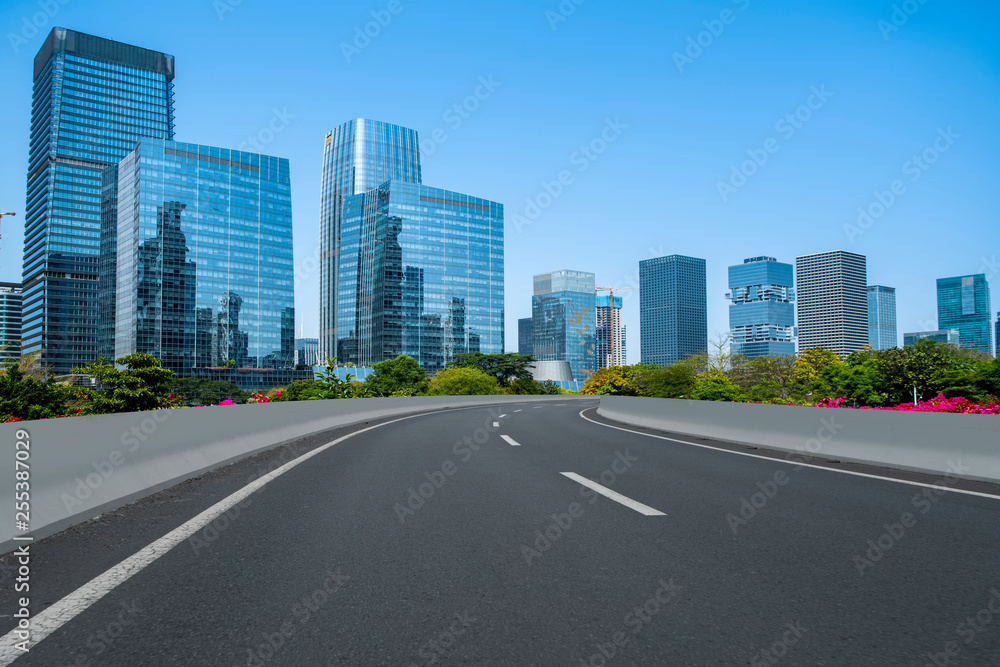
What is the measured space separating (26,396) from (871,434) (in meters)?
26.5

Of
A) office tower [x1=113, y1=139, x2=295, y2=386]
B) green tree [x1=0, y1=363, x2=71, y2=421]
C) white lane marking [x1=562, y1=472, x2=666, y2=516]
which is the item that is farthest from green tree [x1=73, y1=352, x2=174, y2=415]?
office tower [x1=113, y1=139, x2=295, y2=386]

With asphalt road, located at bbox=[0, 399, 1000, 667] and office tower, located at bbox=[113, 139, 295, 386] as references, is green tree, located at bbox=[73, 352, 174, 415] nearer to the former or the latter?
asphalt road, located at bbox=[0, 399, 1000, 667]

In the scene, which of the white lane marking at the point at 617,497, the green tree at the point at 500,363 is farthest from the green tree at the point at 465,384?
the white lane marking at the point at 617,497

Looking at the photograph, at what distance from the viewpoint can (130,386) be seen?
32781 mm

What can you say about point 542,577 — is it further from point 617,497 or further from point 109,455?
point 109,455

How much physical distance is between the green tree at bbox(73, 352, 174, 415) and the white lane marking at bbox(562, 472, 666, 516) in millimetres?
25382

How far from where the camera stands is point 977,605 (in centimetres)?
368

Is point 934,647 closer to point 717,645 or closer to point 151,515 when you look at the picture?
point 717,645

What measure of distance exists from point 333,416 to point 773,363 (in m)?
44.8

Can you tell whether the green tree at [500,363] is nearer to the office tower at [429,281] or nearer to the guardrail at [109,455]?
the office tower at [429,281]

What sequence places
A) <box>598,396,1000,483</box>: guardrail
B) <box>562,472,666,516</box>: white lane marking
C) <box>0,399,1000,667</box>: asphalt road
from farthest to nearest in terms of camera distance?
<box>598,396,1000,483</box>: guardrail, <box>562,472,666,516</box>: white lane marking, <box>0,399,1000,667</box>: asphalt road

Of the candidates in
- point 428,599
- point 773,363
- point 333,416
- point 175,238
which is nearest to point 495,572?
point 428,599

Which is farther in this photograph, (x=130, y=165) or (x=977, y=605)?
(x=130, y=165)

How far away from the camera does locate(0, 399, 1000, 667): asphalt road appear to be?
3.12 metres
